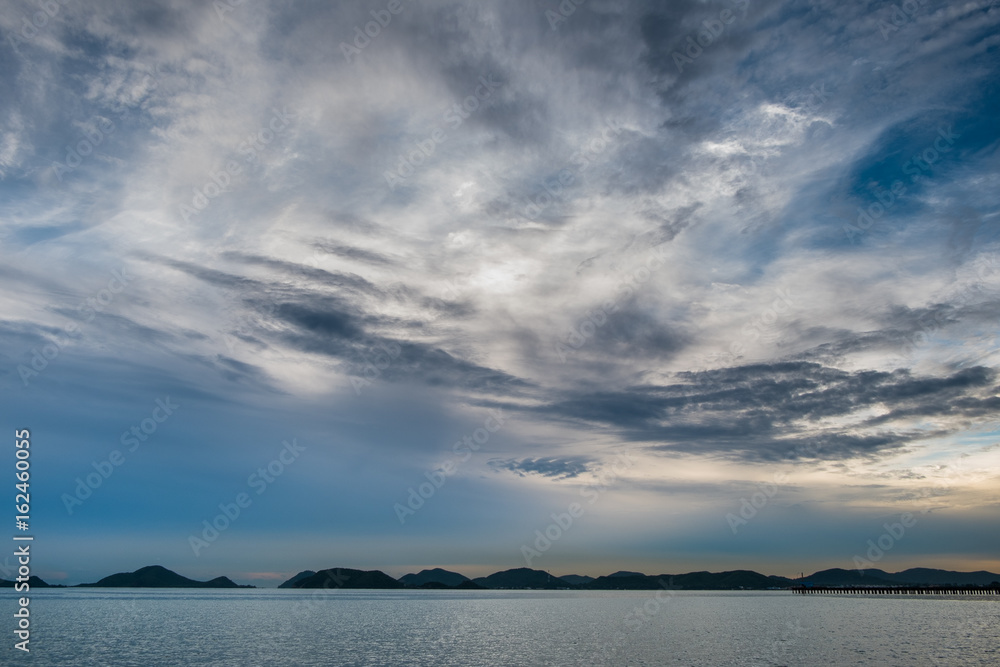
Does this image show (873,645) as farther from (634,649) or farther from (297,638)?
(297,638)

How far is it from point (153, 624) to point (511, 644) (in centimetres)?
9370

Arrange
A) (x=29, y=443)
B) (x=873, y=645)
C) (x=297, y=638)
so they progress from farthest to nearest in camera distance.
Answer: (x=297, y=638) → (x=873, y=645) → (x=29, y=443)

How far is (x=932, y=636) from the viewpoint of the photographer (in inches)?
4281

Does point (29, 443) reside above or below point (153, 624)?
above

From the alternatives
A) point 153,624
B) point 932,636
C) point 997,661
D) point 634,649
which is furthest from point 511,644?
point 153,624

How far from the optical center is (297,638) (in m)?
107

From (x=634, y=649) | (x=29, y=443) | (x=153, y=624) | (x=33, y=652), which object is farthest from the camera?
(x=153, y=624)

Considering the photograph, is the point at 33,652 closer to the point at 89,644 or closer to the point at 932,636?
the point at 89,644

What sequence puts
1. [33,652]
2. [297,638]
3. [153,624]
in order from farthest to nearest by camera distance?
[153,624], [297,638], [33,652]

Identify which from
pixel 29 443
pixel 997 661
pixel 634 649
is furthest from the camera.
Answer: pixel 634 649

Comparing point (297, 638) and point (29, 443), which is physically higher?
point (29, 443)

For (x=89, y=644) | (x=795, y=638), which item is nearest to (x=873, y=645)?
(x=795, y=638)

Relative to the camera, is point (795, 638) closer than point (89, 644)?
No

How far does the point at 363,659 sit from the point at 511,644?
29725 mm
